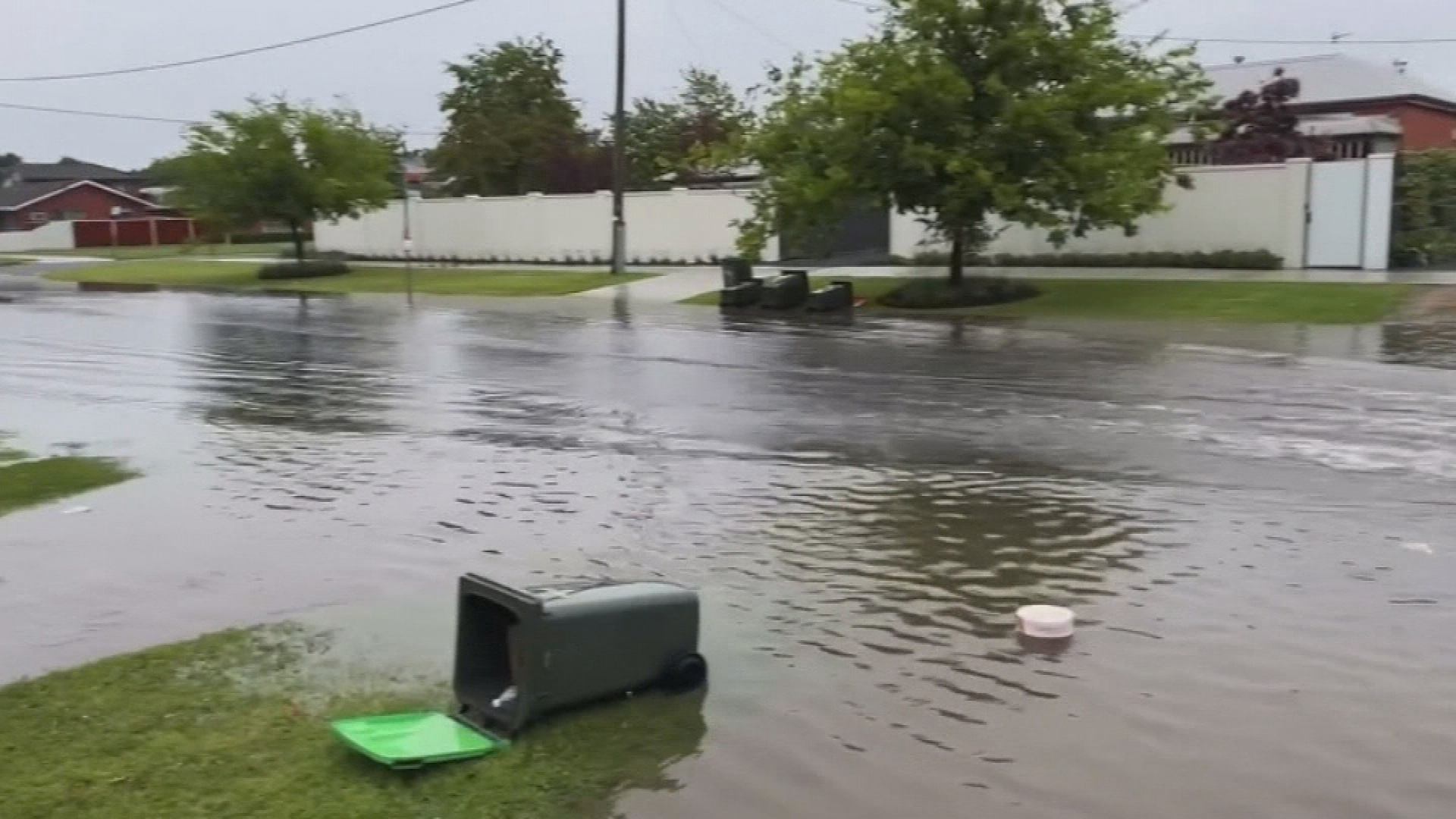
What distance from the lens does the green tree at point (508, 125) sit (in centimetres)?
6278

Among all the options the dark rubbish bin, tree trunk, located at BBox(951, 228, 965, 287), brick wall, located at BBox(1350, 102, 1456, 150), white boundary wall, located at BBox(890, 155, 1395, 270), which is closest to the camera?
the dark rubbish bin

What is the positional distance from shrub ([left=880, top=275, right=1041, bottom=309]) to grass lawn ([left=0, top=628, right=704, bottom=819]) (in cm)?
2173

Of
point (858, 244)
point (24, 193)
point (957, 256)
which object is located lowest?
point (957, 256)

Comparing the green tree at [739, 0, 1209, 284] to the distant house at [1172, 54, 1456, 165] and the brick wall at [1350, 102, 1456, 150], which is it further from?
the brick wall at [1350, 102, 1456, 150]

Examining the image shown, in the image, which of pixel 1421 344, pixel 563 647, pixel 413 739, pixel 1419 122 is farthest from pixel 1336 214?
pixel 413 739

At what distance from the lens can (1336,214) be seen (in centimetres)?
3023

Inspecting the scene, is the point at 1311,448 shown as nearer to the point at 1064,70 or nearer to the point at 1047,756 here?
the point at 1047,756

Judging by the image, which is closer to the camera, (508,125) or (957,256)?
(957,256)

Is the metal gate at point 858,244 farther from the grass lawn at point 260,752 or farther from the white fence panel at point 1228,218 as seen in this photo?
the grass lawn at point 260,752

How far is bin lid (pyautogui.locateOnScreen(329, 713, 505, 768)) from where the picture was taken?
17.0 feet

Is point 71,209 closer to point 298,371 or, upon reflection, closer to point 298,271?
point 298,271

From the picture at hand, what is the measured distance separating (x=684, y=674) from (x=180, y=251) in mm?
70543

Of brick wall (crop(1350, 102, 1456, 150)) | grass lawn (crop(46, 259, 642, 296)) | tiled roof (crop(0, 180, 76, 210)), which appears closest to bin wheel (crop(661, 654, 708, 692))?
grass lawn (crop(46, 259, 642, 296))

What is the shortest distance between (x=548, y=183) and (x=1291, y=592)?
57.6m
